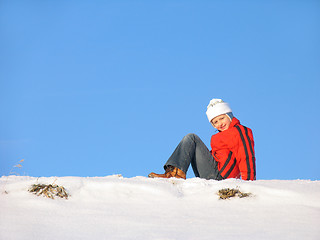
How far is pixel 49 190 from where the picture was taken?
4.33 meters

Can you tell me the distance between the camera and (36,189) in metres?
4.33

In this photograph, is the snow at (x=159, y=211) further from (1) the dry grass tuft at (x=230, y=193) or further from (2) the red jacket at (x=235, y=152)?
(2) the red jacket at (x=235, y=152)

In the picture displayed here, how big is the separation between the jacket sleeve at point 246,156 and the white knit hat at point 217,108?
2.01 ft

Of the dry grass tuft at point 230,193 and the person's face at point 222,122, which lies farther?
the person's face at point 222,122

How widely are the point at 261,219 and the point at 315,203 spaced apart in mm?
858

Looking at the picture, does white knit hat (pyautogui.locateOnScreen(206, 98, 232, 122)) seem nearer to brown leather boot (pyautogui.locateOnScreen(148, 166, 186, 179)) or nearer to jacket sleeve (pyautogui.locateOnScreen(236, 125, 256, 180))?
jacket sleeve (pyautogui.locateOnScreen(236, 125, 256, 180))

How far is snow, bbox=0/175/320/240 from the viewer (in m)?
3.46

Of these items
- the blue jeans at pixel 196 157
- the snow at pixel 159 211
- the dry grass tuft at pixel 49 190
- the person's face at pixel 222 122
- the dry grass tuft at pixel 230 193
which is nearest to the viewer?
the snow at pixel 159 211

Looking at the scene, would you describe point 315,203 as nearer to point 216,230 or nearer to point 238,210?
point 238,210

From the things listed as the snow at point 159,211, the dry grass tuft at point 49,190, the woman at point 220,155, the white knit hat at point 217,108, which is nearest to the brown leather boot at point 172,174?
the woman at point 220,155

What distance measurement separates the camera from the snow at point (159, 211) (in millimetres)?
3459

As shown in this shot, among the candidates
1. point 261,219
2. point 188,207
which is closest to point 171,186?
point 188,207

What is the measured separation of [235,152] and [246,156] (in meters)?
0.23

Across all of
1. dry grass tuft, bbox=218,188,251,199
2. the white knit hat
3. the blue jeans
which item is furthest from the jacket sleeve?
dry grass tuft, bbox=218,188,251,199
